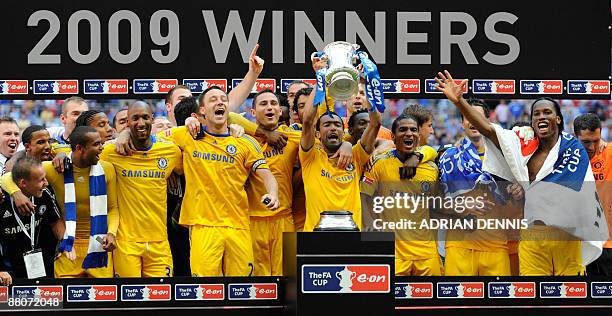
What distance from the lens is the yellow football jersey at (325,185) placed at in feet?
28.7

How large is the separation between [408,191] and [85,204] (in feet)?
7.91

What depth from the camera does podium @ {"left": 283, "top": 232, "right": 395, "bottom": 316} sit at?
770 centimetres

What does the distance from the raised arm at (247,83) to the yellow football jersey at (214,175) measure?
53 cm

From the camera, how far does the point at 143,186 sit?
28.2ft

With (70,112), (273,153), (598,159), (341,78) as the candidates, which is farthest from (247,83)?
(598,159)

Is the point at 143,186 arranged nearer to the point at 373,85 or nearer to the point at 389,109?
the point at 373,85

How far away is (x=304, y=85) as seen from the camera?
369 inches

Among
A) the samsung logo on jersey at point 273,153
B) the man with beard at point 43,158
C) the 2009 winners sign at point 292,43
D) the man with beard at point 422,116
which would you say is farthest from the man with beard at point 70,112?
the man with beard at point 422,116

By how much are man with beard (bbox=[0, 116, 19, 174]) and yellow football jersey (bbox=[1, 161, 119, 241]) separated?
846 mm

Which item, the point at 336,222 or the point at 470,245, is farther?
the point at 470,245

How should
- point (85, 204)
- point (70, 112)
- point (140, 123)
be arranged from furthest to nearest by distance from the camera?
1. point (70, 112)
2. point (140, 123)
3. point (85, 204)

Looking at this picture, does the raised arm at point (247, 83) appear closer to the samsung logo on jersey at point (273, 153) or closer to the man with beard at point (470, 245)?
the samsung logo on jersey at point (273, 153)

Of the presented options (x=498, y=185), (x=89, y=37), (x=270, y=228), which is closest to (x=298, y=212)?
(x=270, y=228)

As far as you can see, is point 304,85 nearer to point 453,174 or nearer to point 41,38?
point 453,174
